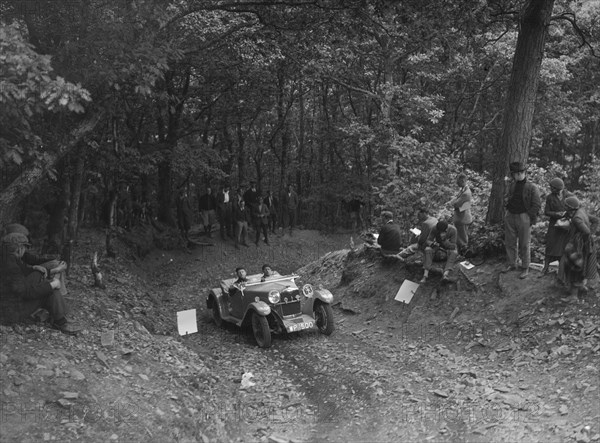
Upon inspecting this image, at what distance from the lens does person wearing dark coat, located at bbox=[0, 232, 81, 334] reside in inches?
311

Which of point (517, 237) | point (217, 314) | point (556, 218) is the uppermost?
point (556, 218)

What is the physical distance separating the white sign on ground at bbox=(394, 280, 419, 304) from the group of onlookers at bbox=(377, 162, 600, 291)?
1.07 feet

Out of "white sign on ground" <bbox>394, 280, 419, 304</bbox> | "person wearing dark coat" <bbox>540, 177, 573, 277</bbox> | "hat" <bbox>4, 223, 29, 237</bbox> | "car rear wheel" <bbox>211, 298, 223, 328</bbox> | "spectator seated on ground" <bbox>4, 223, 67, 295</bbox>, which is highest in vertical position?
"person wearing dark coat" <bbox>540, 177, 573, 277</bbox>

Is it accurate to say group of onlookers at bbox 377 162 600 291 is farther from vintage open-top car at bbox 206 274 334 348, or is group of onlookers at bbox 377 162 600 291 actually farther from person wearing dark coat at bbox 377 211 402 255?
vintage open-top car at bbox 206 274 334 348

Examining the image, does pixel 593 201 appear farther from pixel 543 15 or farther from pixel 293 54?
pixel 293 54

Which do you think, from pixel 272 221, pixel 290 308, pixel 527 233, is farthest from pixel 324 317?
pixel 272 221

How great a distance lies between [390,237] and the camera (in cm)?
1342

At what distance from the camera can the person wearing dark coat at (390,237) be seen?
13.4 metres

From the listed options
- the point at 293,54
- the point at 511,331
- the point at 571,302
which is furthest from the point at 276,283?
the point at 293,54

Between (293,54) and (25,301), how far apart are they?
9.88 m

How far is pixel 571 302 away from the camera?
29.9 feet

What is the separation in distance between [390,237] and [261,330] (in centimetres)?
423

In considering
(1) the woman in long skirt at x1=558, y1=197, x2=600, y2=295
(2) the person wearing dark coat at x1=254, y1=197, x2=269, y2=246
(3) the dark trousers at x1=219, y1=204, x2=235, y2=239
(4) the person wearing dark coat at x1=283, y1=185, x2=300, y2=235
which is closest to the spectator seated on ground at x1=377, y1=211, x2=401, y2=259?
(1) the woman in long skirt at x1=558, y1=197, x2=600, y2=295

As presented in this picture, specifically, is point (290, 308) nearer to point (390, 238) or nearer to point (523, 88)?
point (390, 238)
